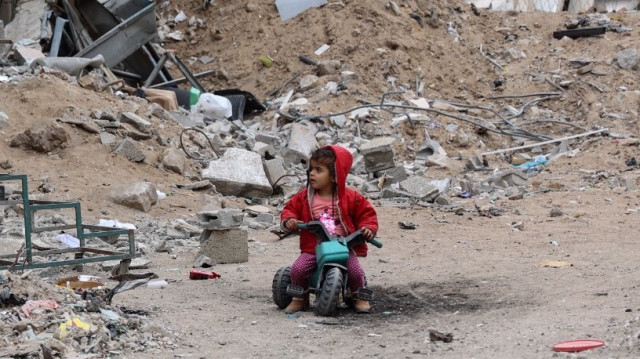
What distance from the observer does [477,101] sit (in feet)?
60.0

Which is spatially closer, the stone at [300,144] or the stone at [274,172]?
the stone at [274,172]

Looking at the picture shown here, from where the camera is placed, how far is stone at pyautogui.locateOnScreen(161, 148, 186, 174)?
39.8 feet

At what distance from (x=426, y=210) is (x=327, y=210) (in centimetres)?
528

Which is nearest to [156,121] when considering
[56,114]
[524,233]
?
[56,114]

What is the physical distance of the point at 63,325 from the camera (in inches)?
187

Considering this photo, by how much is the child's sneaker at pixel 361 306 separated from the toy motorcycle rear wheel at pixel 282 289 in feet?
1.27

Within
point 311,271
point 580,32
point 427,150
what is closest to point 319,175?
point 311,271

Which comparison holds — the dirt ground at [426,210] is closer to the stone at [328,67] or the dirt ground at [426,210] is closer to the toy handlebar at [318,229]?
the stone at [328,67]

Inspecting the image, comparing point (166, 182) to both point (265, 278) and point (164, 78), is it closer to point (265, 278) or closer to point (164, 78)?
point (265, 278)

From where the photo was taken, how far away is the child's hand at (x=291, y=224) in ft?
19.4

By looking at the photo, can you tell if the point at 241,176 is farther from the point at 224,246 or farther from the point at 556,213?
the point at 224,246

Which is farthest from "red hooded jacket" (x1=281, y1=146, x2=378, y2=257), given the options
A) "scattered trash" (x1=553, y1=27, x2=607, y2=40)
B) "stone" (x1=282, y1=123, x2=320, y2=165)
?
"scattered trash" (x1=553, y1=27, x2=607, y2=40)

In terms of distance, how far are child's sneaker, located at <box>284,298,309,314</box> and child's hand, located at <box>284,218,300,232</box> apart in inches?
16.1

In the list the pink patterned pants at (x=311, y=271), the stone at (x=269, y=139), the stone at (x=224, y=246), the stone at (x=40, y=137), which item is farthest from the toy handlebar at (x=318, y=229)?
the stone at (x=269, y=139)
